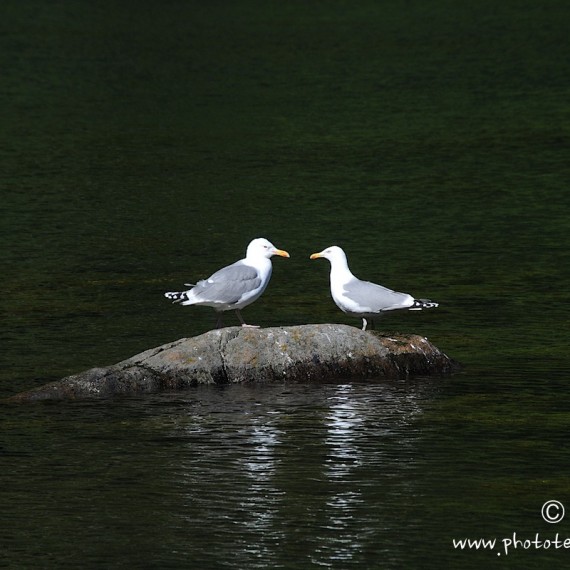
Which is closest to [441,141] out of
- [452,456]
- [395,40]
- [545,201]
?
[545,201]

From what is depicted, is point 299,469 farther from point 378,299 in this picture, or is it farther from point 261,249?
point 261,249

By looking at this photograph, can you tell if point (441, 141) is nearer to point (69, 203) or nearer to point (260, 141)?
point (260, 141)

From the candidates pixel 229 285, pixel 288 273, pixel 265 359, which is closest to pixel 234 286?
pixel 229 285

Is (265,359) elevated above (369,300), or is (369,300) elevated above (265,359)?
(369,300)

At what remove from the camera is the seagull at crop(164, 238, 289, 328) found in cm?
1800

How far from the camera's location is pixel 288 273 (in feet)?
83.2

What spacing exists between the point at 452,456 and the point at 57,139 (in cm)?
2735

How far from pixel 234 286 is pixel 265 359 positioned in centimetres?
149

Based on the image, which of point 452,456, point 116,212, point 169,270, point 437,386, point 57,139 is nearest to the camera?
point 452,456

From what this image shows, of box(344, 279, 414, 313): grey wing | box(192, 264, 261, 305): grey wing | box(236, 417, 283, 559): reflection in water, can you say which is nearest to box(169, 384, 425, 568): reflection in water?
box(236, 417, 283, 559): reflection in water

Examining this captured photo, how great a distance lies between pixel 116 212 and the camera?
31359 mm

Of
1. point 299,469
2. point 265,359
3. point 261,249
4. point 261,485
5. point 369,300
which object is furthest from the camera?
point 261,249

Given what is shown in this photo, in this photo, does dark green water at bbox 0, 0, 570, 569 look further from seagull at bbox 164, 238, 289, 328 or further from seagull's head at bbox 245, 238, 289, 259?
seagull's head at bbox 245, 238, 289, 259

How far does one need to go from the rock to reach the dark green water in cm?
26
